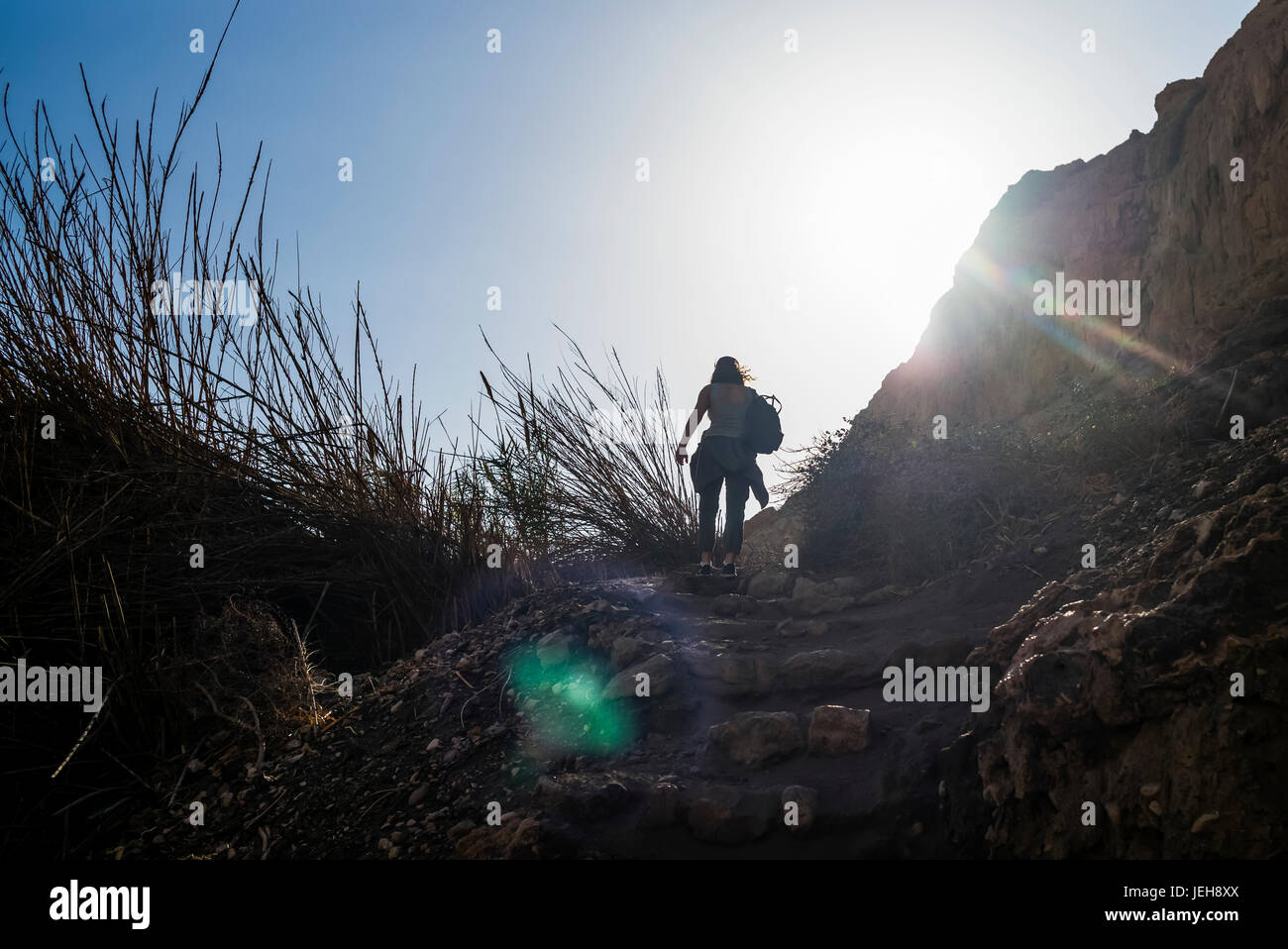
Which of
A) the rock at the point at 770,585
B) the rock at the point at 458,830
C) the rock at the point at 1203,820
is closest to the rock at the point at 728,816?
the rock at the point at 458,830

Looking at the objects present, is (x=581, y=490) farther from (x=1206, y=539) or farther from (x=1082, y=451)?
(x=1206, y=539)

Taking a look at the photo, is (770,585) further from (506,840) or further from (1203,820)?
(1203,820)

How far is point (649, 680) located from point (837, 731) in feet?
2.45

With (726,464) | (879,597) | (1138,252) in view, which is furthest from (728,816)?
(1138,252)

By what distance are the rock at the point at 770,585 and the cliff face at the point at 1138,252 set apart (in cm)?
333

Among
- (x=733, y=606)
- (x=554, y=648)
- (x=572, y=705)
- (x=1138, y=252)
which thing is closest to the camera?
(x=572, y=705)

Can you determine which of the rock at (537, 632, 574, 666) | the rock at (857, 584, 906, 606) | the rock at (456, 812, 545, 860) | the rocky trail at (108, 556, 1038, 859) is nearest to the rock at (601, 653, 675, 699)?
the rocky trail at (108, 556, 1038, 859)

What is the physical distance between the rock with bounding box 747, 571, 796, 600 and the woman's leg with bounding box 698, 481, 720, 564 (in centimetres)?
65

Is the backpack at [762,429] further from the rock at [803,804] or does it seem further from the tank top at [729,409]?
the rock at [803,804]

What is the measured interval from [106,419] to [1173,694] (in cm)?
386

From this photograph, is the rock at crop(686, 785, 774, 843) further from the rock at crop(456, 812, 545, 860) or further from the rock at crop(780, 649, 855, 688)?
the rock at crop(780, 649, 855, 688)

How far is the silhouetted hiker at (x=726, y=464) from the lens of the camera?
5488 mm

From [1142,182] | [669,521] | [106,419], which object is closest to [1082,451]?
[669,521]

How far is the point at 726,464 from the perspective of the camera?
5543 mm
